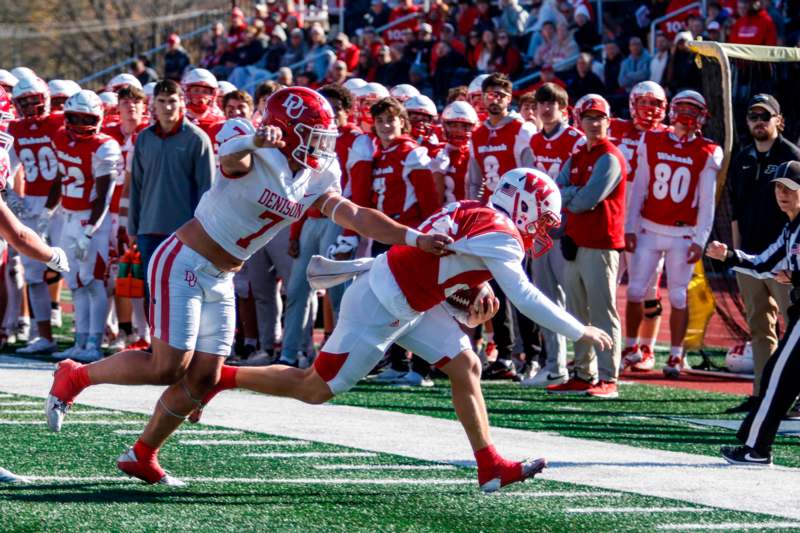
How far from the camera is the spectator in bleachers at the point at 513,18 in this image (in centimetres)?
1956

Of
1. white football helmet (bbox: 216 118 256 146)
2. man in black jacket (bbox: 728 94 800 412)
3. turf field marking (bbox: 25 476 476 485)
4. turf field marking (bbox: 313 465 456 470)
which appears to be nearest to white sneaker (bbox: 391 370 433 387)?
man in black jacket (bbox: 728 94 800 412)

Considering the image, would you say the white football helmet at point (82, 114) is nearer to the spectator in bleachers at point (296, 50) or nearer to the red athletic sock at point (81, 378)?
the red athletic sock at point (81, 378)

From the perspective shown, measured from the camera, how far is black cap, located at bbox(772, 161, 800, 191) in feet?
24.6

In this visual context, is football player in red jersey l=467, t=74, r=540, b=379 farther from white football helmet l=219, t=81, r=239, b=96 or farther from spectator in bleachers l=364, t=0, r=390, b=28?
spectator in bleachers l=364, t=0, r=390, b=28

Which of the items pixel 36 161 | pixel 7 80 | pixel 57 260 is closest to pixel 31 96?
pixel 36 161

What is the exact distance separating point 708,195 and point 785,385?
389 cm

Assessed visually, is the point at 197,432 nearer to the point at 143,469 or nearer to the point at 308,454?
the point at 308,454

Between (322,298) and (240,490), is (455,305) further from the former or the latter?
(322,298)

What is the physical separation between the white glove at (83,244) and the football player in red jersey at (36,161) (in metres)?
0.96

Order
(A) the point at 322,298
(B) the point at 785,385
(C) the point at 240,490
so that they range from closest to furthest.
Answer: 1. (C) the point at 240,490
2. (B) the point at 785,385
3. (A) the point at 322,298

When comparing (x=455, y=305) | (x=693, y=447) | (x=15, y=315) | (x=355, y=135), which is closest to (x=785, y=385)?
(x=693, y=447)

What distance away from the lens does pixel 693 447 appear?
7746 mm

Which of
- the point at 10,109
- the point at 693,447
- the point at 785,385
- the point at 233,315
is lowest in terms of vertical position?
the point at 693,447

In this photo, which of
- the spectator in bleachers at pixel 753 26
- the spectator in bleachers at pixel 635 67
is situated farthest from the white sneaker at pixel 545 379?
the spectator in bleachers at pixel 635 67
